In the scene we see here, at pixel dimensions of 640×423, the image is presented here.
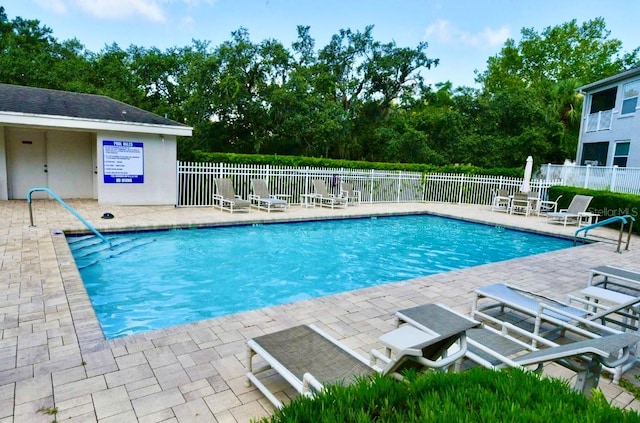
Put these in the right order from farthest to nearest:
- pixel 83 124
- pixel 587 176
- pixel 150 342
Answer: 1. pixel 587 176
2. pixel 83 124
3. pixel 150 342

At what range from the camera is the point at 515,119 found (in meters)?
22.5

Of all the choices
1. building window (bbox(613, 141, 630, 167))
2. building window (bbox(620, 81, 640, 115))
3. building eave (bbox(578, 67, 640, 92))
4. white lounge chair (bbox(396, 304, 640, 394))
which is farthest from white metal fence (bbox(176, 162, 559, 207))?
white lounge chair (bbox(396, 304, 640, 394))

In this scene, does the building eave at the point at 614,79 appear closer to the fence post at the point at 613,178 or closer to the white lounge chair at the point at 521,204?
the fence post at the point at 613,178

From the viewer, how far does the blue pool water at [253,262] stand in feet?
16.9

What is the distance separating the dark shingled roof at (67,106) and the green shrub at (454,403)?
1149 centimetres

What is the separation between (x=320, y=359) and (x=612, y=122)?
21117 millimetres

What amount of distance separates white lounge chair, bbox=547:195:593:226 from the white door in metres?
15.9

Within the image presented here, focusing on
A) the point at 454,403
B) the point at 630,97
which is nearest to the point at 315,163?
the point at 454,403

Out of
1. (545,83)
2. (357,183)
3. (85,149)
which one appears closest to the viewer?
(85,149)

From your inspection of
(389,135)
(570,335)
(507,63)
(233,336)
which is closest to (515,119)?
(389,135)

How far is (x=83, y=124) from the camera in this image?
412 inches

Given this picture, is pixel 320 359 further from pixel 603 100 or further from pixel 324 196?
pixel 603 100

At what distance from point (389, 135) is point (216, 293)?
18972mm

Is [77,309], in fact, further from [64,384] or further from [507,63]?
[507,63]
